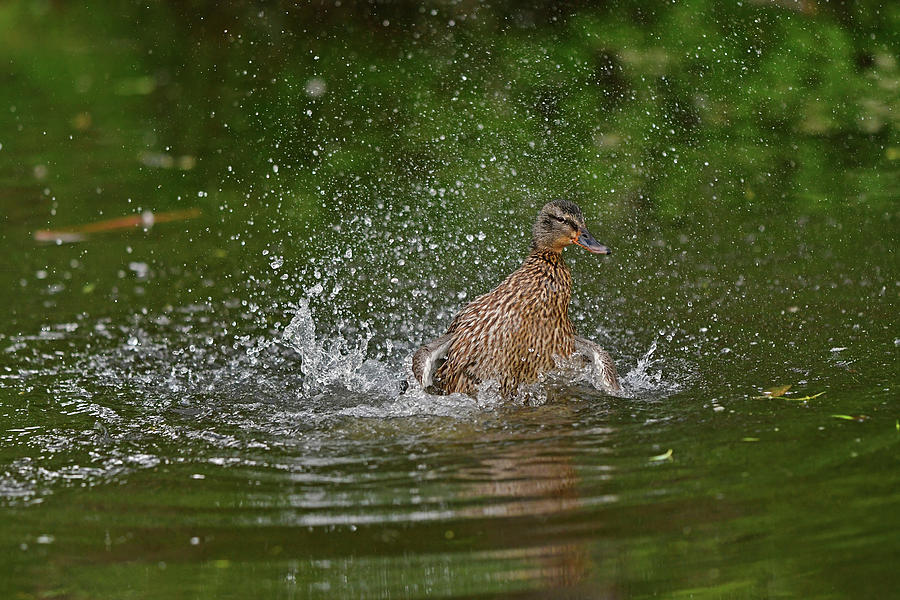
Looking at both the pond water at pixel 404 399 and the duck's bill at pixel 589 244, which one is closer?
the pond water at pixel 404 399

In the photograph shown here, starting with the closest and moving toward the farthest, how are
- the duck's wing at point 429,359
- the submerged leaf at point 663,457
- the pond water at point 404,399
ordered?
1. the pond water at point 404,399
2. the submerged leaf at point 663,457
3. the duck's wing at point 429,359

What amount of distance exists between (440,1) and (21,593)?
942 cm

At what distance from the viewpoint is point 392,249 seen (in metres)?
8.58

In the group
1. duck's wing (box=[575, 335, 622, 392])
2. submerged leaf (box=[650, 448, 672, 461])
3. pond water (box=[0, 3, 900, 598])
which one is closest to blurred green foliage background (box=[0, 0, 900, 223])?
pond water (box=[0, 3, 900, 598])

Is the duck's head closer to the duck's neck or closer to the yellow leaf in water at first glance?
the duck's neck

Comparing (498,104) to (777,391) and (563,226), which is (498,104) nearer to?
(563,226)

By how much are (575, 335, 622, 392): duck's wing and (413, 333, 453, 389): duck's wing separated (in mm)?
680

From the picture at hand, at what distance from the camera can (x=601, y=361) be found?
20.7 ft

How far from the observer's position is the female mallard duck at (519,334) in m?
6.44

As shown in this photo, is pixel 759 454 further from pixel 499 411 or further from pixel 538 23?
pixel 538 23

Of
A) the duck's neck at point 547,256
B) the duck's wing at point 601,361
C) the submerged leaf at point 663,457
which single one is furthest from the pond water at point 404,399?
the duck's neck at point 547,256

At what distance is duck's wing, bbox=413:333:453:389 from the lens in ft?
20.9

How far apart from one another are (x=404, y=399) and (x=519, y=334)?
71 cm

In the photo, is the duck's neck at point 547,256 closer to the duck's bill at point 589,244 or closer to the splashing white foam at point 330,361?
the duck's bill at point 589,244
